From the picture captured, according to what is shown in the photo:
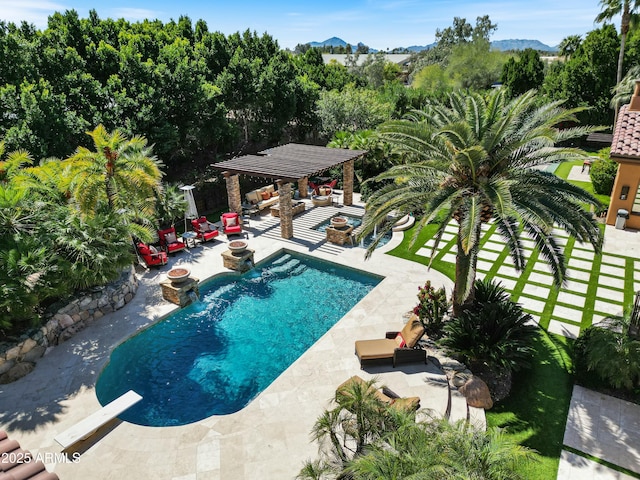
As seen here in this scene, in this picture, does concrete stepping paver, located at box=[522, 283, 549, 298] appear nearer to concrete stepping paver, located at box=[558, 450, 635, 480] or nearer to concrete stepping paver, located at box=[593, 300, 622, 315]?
concrete stepping paver, located at box=[593, 300, 622, 315]

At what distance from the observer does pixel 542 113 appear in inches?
428

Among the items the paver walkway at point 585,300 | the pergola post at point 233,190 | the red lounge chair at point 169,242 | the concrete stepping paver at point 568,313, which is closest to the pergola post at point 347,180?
the pergola post at point 233,190

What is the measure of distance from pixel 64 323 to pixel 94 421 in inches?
Answer: 205

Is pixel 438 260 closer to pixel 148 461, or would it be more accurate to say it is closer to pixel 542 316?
pixel 542 316

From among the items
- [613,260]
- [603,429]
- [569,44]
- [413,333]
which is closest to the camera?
[603,429]

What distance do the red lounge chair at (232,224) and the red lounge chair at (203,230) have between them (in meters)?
0.55

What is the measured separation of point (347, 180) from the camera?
80.3 ft

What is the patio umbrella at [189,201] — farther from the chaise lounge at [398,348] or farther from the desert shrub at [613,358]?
the desert shrub at [613,358]

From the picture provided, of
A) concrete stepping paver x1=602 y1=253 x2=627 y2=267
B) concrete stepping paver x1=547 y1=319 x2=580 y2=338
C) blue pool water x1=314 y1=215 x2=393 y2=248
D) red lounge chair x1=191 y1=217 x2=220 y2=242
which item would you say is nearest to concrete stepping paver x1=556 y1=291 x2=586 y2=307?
concrete stepping paver x1=547 y1=319 x2=580 y2=338

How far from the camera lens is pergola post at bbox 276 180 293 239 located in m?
19.4

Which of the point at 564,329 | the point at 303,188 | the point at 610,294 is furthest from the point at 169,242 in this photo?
the point at 610,294

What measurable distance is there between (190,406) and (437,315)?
7734 millimetres

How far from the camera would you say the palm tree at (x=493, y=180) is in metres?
9.95

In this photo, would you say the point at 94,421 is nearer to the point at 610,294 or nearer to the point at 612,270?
the point at 610,294
